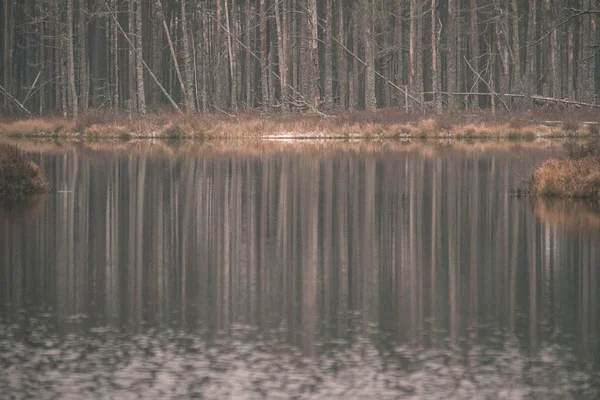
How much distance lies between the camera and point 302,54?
77.2m

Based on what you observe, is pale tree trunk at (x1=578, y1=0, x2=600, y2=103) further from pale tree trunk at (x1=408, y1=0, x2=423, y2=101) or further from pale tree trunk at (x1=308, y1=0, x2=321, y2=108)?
pale tree trunk at (x1=308, y1=0, x2=321, y2=108)

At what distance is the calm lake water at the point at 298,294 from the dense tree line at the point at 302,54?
89.7ft

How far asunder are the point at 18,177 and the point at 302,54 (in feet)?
166

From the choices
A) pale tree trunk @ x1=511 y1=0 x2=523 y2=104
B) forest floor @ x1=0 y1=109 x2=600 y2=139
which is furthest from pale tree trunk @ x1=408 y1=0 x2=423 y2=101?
forest floor @ x1=0 y1=109 x2=600 y2=139

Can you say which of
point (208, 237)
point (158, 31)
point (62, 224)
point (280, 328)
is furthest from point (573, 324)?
point (158, 31)

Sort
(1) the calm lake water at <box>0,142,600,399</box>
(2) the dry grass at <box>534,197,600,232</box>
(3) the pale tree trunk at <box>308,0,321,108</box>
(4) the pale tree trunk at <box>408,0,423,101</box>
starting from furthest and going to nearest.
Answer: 1. (4) the pale tree trunk at <box>408,0,423,101</box>
2. (3) the pale tree trunk at <box>308,0,321,108</box>
3. (2) the dry grass at <box>534,197,600,232</box>
4. (1) the calm lake water at <box>0,142,600,399</box>

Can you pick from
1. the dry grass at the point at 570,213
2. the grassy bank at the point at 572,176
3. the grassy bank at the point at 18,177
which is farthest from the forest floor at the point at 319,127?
the dry grass at the point at 570,213

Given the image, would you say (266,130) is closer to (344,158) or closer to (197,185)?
(344,158)

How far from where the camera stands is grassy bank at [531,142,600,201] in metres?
26.7

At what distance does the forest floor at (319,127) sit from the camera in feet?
186

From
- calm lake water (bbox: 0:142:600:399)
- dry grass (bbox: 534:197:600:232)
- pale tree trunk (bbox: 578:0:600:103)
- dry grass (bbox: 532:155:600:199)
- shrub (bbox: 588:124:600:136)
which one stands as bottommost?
calm lake water (bbox: 0:142:600:399)

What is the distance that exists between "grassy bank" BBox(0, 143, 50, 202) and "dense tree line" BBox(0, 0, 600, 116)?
26.9 meters

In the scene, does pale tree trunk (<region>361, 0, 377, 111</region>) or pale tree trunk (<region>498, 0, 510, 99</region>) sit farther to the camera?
pale tree trunk (<region>498, 0, 510, 99</region>)

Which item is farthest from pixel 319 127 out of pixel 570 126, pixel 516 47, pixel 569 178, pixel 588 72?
pixel 569 178
